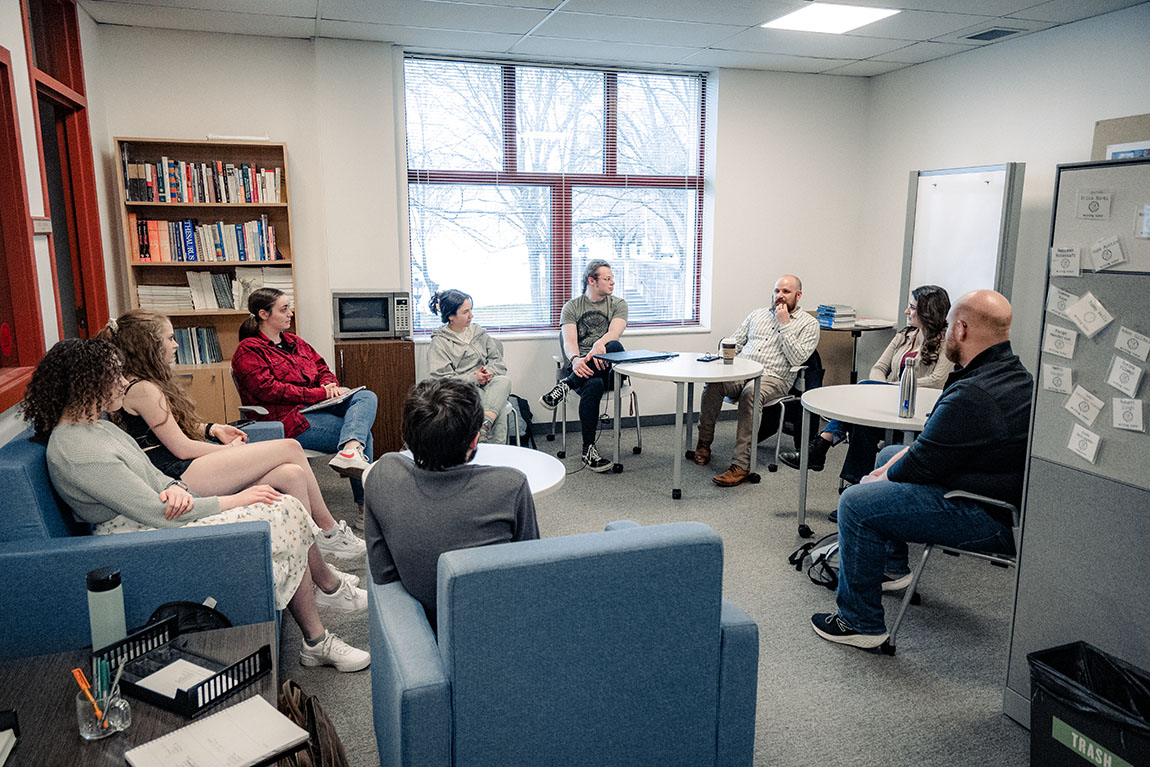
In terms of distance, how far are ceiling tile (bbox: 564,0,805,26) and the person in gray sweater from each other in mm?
3105

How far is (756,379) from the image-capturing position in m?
4.77

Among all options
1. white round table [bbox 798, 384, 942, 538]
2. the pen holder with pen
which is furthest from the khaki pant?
the pen holder with pen

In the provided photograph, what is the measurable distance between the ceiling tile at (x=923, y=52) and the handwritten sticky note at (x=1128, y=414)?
12.8 ft

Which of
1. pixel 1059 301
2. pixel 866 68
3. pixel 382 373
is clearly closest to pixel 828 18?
pixel 866 68

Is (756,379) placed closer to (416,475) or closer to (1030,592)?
(1030,592)

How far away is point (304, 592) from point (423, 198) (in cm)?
358

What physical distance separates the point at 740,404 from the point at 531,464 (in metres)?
2.24

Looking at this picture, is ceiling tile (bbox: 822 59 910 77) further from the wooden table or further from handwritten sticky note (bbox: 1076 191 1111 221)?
the wooden table

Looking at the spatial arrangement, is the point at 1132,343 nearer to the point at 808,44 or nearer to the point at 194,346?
the point at 808,44

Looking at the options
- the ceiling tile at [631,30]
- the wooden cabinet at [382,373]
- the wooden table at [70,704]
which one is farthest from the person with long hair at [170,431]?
the ceiling tile at [631,30]

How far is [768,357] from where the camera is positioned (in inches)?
203

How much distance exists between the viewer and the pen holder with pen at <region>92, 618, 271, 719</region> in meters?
1.53

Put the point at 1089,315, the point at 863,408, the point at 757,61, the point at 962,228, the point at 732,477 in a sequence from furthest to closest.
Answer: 1. the point at 757,61
2. the point at 962,228
3. the point at 732,477
4. the point at 863,408
5. the point at 1089,315

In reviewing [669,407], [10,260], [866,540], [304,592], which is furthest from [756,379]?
[10,260]
